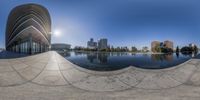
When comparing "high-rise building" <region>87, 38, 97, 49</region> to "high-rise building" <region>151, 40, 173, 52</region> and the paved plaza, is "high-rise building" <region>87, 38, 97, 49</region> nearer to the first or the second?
the paved plaza

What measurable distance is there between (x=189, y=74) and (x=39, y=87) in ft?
25.1

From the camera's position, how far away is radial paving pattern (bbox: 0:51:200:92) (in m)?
5.60

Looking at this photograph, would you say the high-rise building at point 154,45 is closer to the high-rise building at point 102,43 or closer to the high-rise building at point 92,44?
Answer: the high-rise building at point 102,43

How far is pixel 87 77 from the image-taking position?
6336 millimetres

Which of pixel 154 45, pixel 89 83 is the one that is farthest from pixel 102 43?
pixel 154 45

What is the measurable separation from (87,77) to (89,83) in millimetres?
561

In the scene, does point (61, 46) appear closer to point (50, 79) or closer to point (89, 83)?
point (50, 79)

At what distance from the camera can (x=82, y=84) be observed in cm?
570

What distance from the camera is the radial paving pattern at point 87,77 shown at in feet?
18.4

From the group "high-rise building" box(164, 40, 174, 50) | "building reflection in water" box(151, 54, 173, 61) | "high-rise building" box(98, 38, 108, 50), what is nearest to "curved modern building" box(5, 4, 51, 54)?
"high-rise building" box(98, 38, 108, 50)

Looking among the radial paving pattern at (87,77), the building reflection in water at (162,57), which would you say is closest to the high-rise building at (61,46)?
the radial paving pattern at (87,77)

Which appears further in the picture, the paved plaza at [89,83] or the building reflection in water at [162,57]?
the building reflection in water at [162,57]

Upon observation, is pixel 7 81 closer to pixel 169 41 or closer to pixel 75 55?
pixel 75 55

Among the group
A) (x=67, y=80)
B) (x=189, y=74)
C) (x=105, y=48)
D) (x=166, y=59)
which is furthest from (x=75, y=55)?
(x=166, y=59)
